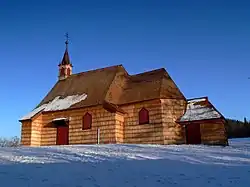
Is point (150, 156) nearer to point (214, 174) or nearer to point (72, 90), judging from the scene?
point (214, 174)

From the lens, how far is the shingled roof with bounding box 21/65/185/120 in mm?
28578

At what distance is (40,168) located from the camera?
11922mm

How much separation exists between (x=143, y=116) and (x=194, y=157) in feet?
40.1

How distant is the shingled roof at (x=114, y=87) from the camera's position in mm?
28578

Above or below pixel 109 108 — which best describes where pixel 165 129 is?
below

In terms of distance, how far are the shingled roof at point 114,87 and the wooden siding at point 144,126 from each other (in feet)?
2.08

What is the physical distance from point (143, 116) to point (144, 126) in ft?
2.94

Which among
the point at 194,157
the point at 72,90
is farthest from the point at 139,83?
the point at 194,157

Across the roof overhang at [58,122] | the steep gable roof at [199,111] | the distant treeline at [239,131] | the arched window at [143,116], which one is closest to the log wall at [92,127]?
the roof overhang at [58,122]

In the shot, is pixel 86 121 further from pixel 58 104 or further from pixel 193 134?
pixel 193 134

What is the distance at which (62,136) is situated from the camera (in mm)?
29672

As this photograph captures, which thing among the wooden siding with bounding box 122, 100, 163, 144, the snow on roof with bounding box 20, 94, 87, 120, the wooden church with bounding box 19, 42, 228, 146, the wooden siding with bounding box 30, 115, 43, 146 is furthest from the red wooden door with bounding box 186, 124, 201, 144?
the wooden siding with bounding box 30, 115, 43, 146

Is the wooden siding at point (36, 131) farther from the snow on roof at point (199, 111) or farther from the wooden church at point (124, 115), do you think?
the snow on roof at point (199, 111)

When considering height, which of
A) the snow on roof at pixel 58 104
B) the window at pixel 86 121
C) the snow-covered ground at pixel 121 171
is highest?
the snow on roof at pixel 58 104
